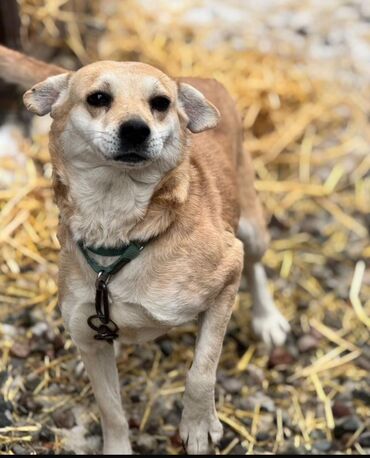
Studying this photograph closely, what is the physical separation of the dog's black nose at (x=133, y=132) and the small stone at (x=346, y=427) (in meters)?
1.85

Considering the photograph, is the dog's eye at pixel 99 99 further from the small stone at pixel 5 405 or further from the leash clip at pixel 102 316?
the small stone at pixel 5 405

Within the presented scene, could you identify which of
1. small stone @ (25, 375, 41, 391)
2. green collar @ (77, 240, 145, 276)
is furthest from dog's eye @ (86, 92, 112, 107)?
small stone @ (25, 375, 41, 391)

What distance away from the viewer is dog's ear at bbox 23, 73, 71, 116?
3516mm

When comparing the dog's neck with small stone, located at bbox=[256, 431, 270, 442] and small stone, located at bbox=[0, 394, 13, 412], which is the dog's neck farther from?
small stone, located at bbox=[256, 431, 270, 442]

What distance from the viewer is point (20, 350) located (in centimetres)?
447

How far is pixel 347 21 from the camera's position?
7.15 meters

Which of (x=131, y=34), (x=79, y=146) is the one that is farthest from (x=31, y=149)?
(x=79, y=146)

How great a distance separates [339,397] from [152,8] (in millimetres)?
3617

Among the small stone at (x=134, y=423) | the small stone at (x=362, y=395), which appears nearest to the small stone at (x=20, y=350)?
the small stone at (x=134, y=423)

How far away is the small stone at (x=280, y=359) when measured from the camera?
465 cm

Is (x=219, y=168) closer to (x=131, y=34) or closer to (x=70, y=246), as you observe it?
(x=70, y=246)

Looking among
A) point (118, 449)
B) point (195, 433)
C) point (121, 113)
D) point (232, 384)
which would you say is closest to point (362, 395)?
point (232, 384)

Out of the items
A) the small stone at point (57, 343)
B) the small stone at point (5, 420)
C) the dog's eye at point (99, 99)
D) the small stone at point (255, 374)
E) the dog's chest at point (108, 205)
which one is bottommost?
the small stone at point (255, 374)

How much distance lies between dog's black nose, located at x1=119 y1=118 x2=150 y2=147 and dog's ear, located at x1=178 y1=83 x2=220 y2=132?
430mm
